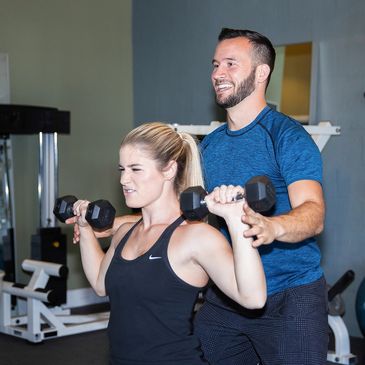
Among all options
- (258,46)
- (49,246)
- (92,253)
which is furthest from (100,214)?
(49,246)

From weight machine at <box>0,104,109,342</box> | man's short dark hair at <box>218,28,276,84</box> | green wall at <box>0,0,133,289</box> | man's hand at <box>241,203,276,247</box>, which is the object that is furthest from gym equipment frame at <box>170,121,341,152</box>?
man's hand at <box>241,203,276,247</box>

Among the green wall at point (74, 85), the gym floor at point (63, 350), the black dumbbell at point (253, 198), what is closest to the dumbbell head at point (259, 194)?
the black dumbbell at point (253, 198)

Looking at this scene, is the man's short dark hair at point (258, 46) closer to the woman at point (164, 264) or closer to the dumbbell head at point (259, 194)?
the woman at point (164, 264)

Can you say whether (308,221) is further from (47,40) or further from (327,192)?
(47,40)

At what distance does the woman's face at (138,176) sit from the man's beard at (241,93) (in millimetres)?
545

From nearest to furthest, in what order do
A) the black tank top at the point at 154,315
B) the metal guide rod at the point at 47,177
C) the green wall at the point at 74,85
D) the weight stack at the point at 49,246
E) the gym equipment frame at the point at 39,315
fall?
the black tank top at the point at 154,315
the gym equipment frame at the point at 39,315
the weight stack at the point at 49,246
the metal guide rod at the point at 47,177
the green wall at the point at 74,85

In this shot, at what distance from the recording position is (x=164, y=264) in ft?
5.58

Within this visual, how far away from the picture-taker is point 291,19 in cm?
489

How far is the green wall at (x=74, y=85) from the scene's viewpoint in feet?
17.9

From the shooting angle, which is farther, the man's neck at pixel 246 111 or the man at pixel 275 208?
the man's neck at pixel 246 111

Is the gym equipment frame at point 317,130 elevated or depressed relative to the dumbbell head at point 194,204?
elevated

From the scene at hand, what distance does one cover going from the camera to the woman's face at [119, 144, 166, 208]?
1.78 meters

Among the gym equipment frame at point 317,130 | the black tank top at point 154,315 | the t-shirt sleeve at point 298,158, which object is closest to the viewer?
the black tank top at point 154,315

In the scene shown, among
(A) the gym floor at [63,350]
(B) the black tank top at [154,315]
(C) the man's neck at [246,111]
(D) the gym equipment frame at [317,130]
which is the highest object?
(C) the man's neck at [246,111]
